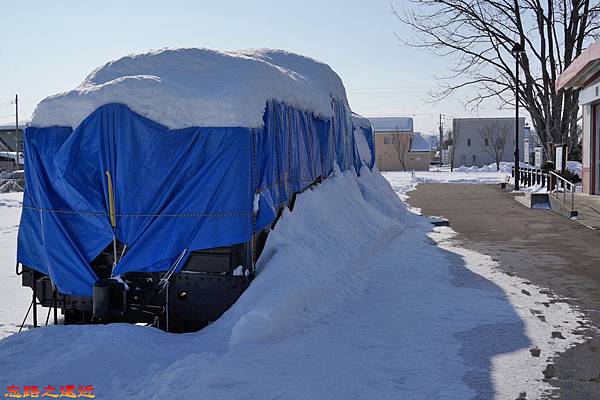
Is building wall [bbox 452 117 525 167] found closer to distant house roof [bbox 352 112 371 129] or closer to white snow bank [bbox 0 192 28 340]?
distant house roof [bbox 352 112 371 129]

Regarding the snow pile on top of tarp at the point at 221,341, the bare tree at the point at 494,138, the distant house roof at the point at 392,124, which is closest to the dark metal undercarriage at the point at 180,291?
the snow pile on top of tarp at the point at 221,341

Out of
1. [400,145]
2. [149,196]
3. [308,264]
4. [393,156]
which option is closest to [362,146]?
[308,264]

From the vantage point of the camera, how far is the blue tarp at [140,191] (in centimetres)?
647

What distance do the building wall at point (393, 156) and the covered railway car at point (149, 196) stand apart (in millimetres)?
70295

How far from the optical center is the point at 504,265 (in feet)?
33.3

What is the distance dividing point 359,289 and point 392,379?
3158 millimetres

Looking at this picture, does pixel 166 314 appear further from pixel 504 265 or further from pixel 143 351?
pixel 504 265

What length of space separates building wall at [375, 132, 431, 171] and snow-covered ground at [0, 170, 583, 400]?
68.5 meters

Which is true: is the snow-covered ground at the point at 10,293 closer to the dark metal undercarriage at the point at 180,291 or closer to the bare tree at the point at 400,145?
the dark metal undercarriage at the point at 180,291

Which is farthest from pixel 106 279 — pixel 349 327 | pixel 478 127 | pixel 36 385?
pixel 478 127

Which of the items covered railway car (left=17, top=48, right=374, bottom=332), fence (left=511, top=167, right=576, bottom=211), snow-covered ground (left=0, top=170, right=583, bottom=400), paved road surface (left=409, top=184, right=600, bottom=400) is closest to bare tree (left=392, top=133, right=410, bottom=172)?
fence (left=511, top=167, right=576, bottom=211)

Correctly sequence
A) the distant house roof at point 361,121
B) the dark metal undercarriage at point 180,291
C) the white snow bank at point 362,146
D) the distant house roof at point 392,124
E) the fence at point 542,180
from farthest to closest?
the distant house roof at point 392,124
the fence at point 542,180
the distant house roof at point 361,121
the white snow bank at point 362,146
the dark metal undercarriage at point 180,291

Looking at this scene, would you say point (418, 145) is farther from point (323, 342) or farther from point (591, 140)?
point (323, 342)

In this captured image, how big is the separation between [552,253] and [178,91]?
796cm
